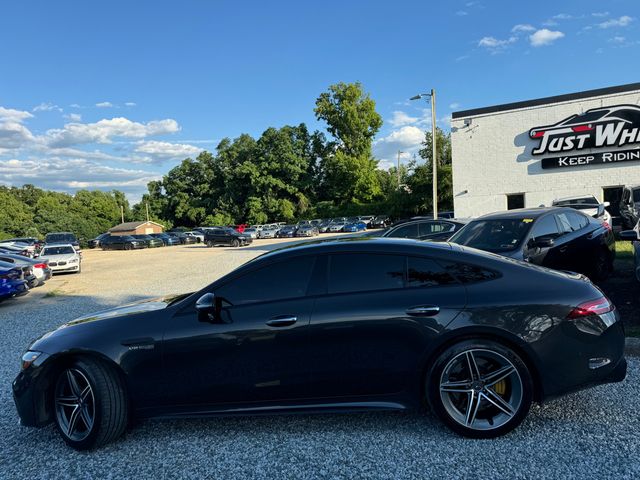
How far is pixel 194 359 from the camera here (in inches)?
132

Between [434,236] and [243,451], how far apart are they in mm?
9317

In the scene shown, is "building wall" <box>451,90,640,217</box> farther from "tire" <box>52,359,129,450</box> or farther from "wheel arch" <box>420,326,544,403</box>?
"tire" <box>52,359,129,450</box>

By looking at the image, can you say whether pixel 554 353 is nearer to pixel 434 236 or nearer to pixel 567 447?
pixel 567 447

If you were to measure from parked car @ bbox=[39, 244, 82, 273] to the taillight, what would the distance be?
70.0ft

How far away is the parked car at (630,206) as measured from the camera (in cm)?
1175

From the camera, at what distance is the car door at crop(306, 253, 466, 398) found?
3242 mm

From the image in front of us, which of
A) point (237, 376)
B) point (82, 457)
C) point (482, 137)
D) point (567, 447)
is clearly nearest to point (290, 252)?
point (237, 376)

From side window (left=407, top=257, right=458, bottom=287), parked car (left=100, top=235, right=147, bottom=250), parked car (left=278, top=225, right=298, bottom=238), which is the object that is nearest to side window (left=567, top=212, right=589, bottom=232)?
side window (left=407, top=257, right=458, bottom=287)

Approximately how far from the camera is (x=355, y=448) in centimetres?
324

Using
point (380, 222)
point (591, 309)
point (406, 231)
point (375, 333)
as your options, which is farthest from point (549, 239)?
point (380, 222)

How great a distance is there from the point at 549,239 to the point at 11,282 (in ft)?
37.5

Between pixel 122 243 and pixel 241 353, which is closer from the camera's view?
pixel 241 353

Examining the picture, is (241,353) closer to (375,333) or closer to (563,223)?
(375,333)

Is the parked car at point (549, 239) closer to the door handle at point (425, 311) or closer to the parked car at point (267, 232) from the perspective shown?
the door handle at point (425, 311)
